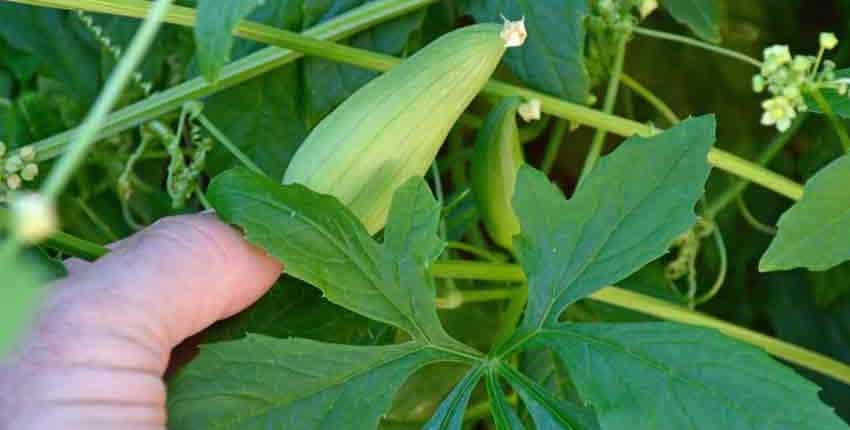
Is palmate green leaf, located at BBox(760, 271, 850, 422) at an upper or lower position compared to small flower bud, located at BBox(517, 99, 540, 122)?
lower

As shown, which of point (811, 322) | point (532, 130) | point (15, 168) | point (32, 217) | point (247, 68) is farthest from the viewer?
point (811, 322)

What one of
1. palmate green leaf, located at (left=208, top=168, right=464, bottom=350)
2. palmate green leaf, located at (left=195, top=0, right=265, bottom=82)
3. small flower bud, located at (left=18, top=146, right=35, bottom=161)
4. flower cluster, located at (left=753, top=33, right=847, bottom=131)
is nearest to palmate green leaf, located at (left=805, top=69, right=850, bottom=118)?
flower cluster, located at (left=753, top=33, right=847, bottom=131)

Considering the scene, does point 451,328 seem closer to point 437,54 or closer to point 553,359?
point 553,359

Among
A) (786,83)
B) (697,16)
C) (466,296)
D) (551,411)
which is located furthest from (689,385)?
(697,16)

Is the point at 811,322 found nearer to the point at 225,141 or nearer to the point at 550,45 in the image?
the point at 550,45

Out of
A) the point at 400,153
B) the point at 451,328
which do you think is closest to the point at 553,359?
the point at 451,328

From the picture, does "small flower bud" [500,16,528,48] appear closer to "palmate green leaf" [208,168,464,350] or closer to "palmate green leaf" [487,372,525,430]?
"palmate green leaf" [208,168,464,350]

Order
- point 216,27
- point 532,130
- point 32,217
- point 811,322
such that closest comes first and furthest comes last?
point 32,217, point 216,27, point 532,130, point 811,322
